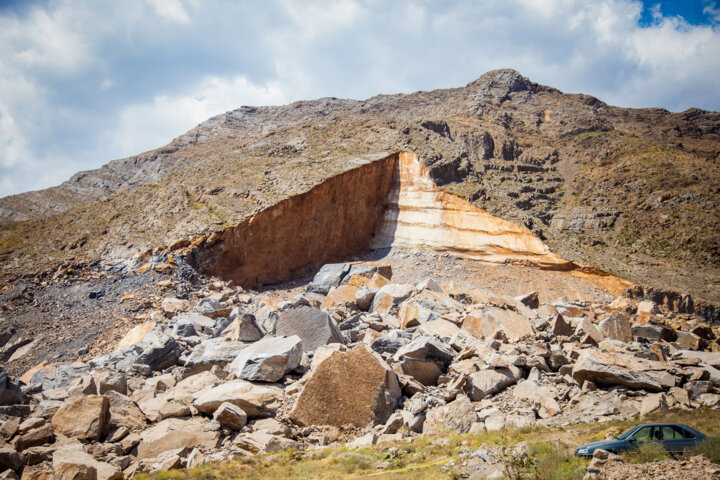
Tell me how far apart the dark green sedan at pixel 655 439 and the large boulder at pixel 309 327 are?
Result: 6.96 m

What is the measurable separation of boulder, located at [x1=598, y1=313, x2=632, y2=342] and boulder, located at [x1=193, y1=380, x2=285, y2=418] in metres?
10.5

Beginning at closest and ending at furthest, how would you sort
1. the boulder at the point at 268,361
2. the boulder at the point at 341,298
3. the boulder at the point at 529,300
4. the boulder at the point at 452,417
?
1. the boulder at the point at 452,417
2. the boulder at the point at 268,361
3. the boulder at the point at 341,298
4. the boulder at the point at 529,300

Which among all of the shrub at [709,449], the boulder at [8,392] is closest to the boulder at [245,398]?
the boulder at [8,392]

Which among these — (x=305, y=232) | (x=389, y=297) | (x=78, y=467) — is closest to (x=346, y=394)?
(x=78, y=467)

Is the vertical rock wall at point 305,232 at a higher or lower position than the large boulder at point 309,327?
higher

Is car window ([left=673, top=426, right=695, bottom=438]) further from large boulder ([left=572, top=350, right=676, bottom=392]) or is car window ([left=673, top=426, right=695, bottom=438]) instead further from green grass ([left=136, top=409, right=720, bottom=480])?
large boulder ([left=572, top=350, right=676, bottom=392])

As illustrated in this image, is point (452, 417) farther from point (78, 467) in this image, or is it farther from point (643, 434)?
point (78, 467)

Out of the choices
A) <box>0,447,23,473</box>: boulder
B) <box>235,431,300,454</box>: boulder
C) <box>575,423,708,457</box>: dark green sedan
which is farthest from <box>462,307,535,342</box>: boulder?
<box>0,447,23,473</box>: boulder

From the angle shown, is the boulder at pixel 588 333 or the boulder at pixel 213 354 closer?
the boulder at pixel 213 354

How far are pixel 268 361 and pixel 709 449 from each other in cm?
789

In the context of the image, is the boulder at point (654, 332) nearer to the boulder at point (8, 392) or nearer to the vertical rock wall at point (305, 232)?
the boulder at point (8, 392)

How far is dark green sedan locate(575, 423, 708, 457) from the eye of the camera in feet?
18.0

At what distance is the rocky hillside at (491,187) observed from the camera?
2484 cm

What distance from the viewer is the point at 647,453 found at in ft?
17.4
